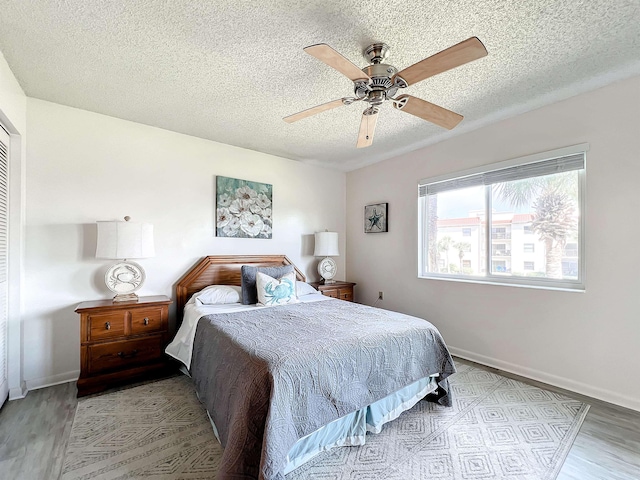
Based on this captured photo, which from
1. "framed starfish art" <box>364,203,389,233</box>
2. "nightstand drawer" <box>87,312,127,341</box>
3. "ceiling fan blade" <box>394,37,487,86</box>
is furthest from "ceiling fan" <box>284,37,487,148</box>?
"nightstand drawer" <box>87,312,127,341</box>

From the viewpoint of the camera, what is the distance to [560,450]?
1.73 m

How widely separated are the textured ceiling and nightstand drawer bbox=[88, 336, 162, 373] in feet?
7.06

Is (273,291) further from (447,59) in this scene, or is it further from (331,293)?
(447,59)

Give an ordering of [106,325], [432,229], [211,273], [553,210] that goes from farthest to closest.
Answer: [432,229], [211,273], [553,210], [106,325]

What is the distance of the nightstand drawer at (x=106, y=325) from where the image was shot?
94.6 inches

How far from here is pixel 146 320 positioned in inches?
104

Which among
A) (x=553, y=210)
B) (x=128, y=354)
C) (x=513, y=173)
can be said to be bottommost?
(x=128, y=354)

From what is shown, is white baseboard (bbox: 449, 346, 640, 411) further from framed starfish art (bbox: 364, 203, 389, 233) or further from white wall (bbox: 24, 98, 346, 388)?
white wall (bbox: 24, 98, 346, 388)

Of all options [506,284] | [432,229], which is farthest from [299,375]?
[432,229]

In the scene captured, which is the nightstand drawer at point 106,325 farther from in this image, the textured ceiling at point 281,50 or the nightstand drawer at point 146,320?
the textured ceiling at point 281,50

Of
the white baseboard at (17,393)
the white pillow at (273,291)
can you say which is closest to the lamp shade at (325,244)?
the white pillow at (273,291)

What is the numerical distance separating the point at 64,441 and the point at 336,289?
2.97m

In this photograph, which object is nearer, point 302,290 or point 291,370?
point 291,370

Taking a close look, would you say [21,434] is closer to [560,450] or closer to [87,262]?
[87,262]
